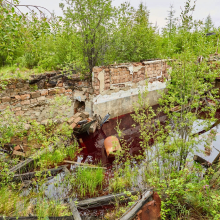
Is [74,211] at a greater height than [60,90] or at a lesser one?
lesser

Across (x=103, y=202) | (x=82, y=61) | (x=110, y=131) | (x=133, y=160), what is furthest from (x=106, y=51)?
(x=103, y=202)

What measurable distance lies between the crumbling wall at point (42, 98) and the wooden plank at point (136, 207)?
2850mm

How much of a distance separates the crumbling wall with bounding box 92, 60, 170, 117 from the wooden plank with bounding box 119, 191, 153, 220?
414 centimetres

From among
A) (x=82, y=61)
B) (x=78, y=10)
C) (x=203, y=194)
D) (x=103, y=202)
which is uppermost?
(x=78, y=10)

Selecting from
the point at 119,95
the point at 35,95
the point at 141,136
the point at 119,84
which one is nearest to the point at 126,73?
the point at 119,84

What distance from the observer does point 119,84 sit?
7668 millimetres

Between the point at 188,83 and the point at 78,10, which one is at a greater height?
the point at 78,10

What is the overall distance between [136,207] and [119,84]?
5.55 metres

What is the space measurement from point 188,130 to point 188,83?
93cm

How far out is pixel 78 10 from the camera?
6836mm

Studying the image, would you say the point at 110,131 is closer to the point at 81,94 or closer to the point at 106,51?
the point at 81,94

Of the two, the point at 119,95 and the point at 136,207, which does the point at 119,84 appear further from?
the point at 136,207

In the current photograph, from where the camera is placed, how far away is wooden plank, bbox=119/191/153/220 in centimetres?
262

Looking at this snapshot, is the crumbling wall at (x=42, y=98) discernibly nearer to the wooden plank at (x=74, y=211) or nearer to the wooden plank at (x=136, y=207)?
the wooden plank at (x=74, y=211)
